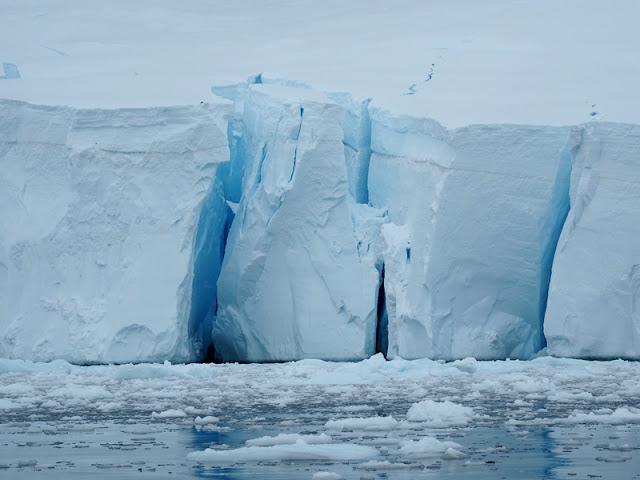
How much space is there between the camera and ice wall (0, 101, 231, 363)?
13906 mm

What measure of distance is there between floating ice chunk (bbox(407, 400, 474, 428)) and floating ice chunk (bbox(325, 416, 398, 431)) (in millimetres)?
299

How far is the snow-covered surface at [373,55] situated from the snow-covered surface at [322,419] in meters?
3.16

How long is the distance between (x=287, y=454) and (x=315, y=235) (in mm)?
7493

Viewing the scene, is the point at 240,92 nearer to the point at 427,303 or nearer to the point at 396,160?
the point at 396,160

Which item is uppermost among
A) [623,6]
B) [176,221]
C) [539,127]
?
[623,6]

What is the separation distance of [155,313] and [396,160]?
3137 millimetres

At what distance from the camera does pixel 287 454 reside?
7.10 meters

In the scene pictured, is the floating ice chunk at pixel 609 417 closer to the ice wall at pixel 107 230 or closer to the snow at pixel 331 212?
the snow at pixel 331 212

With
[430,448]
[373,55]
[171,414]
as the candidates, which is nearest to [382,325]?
[373,55]

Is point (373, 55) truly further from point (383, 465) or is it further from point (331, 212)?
point (383, 465)

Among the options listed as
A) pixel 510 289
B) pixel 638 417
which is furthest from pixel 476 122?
pixel 638 417

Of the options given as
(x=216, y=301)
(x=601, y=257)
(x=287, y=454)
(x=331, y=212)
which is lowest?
(x=216, y=301)

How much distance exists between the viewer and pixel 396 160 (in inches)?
573

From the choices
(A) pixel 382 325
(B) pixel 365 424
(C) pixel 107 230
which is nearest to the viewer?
(B) pixel 365 424
